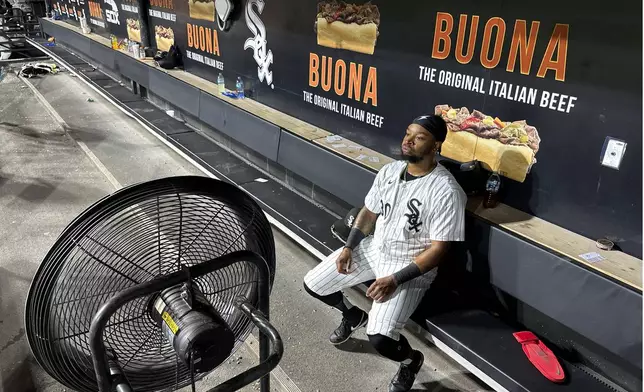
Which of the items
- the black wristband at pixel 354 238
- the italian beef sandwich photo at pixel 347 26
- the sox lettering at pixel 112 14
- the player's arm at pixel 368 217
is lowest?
the black wristband at pixel 354 238

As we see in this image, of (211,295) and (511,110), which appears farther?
(511,110)

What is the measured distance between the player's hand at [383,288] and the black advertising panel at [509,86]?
883mm

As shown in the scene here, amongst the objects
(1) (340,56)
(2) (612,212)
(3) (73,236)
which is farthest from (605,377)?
(1) (340,56)

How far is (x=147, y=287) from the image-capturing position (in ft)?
3.70

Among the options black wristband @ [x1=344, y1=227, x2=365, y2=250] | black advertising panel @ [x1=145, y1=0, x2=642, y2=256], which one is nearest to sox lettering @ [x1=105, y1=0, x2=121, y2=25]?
black advertising panel @ [x1=145, y1=0, x2=642, y2=256]

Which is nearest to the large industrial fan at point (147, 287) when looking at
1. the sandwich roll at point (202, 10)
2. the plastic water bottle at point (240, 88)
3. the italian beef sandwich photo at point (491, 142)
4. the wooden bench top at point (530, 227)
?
the wooden bench top at point (530, 227)

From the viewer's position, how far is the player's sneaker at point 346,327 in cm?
264

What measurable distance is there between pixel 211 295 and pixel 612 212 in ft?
6.18

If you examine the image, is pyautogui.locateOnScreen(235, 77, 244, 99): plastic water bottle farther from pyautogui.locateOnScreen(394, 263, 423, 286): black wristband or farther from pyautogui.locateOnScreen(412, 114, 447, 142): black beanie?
pyautogui.locateOnScreen(394, 263, 423, 286): black wristband

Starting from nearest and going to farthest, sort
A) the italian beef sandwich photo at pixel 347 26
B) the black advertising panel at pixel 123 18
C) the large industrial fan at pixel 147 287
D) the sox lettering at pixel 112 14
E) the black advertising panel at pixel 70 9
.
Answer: the large industrial fan at pixel 147 287 → the italian beef sandwich photo at pixel 347 26 → the black advertising panel at pixel 123 18 → the sox lettering at pixel 112 14 → the black advertising panel at pixel 70 9

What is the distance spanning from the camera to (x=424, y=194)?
2.32 m

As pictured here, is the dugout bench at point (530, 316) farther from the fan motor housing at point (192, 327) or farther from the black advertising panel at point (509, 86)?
the fan motor housing at point (192, 327)

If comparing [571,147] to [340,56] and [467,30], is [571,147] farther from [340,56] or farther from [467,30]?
[340,56]

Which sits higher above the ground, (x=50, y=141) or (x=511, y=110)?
(x=511, y=110)
